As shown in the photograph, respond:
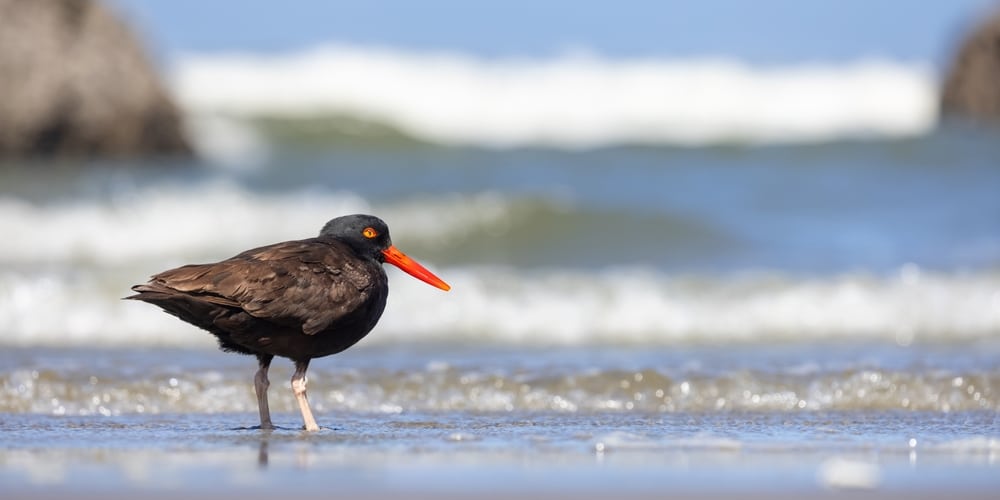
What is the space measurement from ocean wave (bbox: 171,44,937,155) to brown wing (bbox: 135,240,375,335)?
17.8 m

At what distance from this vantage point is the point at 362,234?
6.52 metres

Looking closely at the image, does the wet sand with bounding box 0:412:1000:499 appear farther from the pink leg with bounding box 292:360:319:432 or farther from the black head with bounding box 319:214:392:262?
the black head with bounding box 319:214:392:262

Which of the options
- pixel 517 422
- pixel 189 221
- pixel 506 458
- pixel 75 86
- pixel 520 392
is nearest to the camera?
pixel 506 458

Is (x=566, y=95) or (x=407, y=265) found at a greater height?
(x=566, y=95)

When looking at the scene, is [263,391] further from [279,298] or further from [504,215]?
[504,215]

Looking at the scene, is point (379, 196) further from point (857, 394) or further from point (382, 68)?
point (382, 68)

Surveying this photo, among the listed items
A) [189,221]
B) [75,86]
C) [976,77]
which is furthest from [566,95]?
[189,221]

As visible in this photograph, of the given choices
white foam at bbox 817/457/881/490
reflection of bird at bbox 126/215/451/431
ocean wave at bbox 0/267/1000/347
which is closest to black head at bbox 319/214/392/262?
reflection of bird at bbox 126/215/451/431

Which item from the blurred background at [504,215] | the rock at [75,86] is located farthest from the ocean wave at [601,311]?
the rock at [75,86]

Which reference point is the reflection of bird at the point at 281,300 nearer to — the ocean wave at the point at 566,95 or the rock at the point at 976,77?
the ocean wave at the point at 566,95

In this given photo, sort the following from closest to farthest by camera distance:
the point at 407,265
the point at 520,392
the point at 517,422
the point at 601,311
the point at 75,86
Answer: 1. the point at 517,422
2. the point at 407,265
3. the point at 520,392
4. the point at 601,311
5. the point at 75,86

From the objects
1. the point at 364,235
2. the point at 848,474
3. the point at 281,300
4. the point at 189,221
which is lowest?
the point at 848,474

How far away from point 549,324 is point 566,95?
1902cm

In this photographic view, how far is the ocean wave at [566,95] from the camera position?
25.4m
